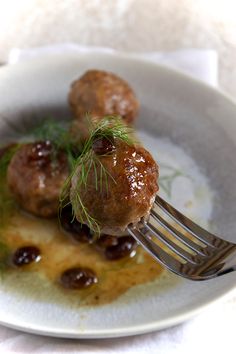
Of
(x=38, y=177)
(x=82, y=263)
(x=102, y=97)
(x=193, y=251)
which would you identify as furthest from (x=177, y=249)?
(x=102, y=97)

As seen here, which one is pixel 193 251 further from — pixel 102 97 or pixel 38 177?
pixel 102 97

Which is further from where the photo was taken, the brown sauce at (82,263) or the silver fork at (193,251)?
the brown sauce at (82,263)

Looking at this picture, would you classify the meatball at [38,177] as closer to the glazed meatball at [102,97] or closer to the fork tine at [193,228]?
the glazed meatball at [102,97]

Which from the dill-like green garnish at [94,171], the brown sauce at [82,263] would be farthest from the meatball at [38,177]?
the dill-like green garnish at [94,171]

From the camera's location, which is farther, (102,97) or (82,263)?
(102,97)

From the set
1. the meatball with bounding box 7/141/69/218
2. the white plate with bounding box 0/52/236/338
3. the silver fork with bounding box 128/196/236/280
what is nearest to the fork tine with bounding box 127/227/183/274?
the silver fork with bounding box 128/196/236/280
